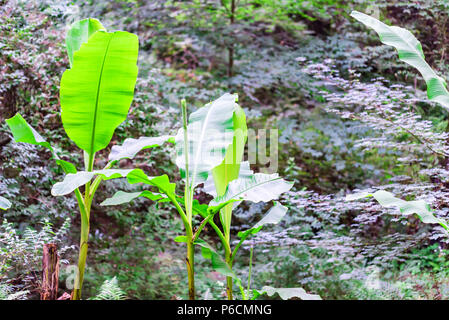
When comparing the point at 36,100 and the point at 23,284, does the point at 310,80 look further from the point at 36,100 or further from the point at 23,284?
the point at 23,284

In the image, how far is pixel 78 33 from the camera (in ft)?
5.93

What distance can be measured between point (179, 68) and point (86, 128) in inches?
132

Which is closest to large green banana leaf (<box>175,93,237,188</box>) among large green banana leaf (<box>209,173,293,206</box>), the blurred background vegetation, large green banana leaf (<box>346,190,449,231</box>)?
large green banana leaf (<box>209,173,293,206</box>)

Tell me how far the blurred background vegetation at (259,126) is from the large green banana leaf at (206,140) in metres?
0.78

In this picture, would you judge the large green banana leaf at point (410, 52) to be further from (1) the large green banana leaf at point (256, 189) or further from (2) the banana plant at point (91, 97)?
(2) the banana plant at point (91, 97)

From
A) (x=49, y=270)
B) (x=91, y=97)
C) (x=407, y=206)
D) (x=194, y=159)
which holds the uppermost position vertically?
(x=91, y=97)

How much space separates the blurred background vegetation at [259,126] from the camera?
2.55m

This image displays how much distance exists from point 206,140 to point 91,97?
0.49 metres

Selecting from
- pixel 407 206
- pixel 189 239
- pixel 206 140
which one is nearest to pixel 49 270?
pixel 189 239

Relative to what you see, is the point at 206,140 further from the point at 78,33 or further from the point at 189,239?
the point at 78,33

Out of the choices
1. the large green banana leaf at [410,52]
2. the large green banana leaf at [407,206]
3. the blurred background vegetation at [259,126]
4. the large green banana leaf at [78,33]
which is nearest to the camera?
the large green banana leaf at [407,206]

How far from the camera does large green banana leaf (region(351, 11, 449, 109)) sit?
160cm

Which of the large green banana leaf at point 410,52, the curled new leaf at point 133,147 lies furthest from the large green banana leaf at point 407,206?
the curled new leaf at point 133,147
